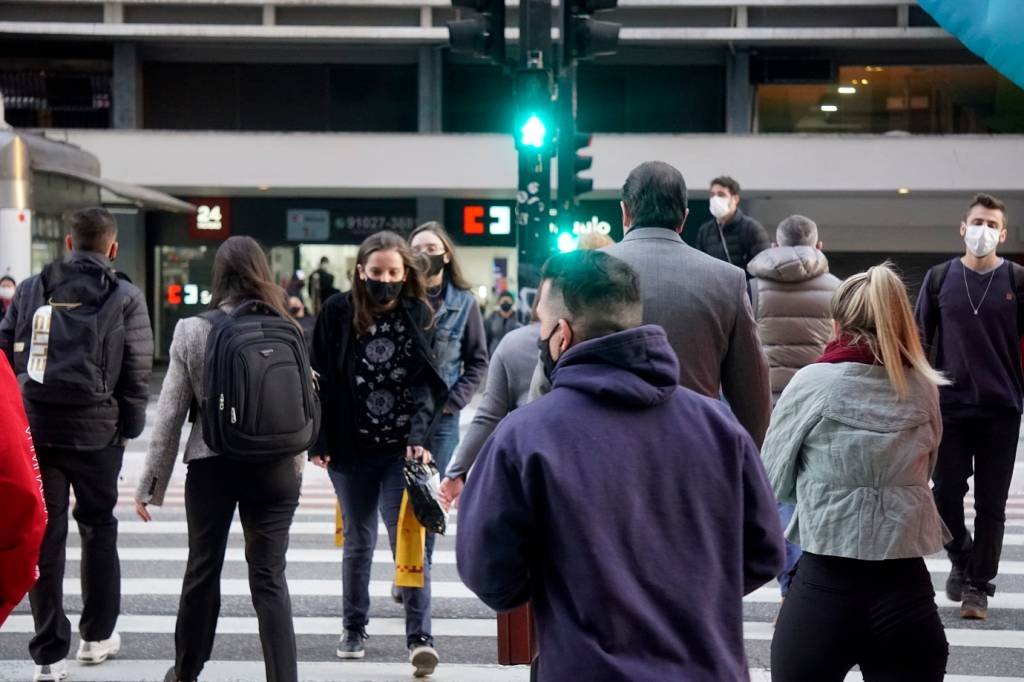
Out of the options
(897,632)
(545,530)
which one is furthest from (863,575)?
(545,530)

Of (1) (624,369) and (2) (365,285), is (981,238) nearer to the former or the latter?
(2) (365,285)

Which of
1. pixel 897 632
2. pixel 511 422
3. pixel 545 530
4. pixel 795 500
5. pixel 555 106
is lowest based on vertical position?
pixel 897 632

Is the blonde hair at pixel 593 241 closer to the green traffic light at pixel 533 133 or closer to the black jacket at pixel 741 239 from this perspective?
the black jacket at pixel 741 239

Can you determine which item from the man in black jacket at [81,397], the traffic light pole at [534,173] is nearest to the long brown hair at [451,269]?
the man in black jacket at [81,397]

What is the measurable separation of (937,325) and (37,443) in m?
4.68

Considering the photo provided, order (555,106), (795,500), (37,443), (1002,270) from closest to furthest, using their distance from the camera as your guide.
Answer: (795,500)
(37,443)
(1002,270)
(555,106)

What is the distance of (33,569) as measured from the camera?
3002 mm

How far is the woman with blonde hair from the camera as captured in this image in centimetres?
433

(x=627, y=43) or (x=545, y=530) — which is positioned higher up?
(x=627, y=43)

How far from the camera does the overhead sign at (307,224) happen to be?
102ft

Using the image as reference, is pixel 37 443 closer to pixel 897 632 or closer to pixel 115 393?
pixel 115 393

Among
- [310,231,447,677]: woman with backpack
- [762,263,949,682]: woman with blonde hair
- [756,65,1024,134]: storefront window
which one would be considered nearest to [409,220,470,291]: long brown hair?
[310,231,447,677]: woman with backpack

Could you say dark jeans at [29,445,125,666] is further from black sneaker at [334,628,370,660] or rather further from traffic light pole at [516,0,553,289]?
traffic light pole at [516,0,553,289]

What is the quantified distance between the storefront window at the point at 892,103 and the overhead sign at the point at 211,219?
11.8 metres
